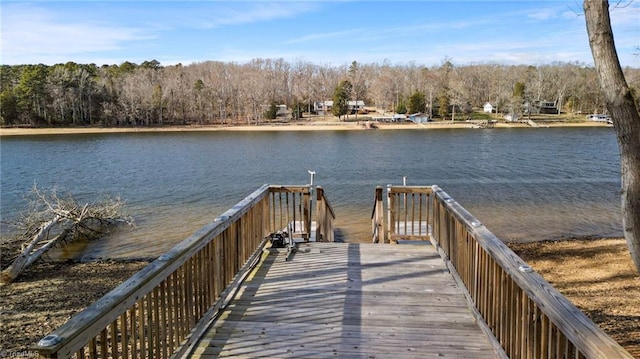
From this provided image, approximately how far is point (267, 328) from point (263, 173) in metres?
24.2

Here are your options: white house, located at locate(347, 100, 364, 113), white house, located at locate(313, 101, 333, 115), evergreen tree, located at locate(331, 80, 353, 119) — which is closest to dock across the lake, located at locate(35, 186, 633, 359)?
evergreen tree, located at locate(331, 80, 353, 119)

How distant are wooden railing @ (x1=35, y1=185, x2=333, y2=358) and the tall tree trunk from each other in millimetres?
3333

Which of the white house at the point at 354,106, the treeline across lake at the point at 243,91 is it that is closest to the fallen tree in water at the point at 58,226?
the treeline across lake at the point at 243,91

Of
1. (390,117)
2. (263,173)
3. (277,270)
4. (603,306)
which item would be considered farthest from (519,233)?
(390,117)

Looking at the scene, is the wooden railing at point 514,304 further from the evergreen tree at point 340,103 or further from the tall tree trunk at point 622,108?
the evergreen tree at point 340,103

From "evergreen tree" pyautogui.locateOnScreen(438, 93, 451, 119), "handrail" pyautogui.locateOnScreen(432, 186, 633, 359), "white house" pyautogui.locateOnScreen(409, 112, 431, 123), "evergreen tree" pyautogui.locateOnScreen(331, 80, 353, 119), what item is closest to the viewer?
"handrail" pyautogui.locateOnScreen(432, 186, 633, 359)

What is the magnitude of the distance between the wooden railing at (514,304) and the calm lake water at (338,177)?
912 cm

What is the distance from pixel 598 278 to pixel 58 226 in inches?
561

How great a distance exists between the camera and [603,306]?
690 centimetres

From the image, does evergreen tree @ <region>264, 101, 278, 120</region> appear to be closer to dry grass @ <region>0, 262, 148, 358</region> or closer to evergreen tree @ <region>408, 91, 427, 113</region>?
evergreen tree @ <region>408, 91, 427, 113</region>

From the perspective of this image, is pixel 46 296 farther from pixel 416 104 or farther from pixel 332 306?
pixel 416 104

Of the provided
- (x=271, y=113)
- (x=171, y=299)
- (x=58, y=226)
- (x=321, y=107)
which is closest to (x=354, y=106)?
(x=321, y=107)

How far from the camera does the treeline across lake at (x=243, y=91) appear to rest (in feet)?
220

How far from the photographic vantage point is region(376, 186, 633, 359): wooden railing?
6.84 ft
